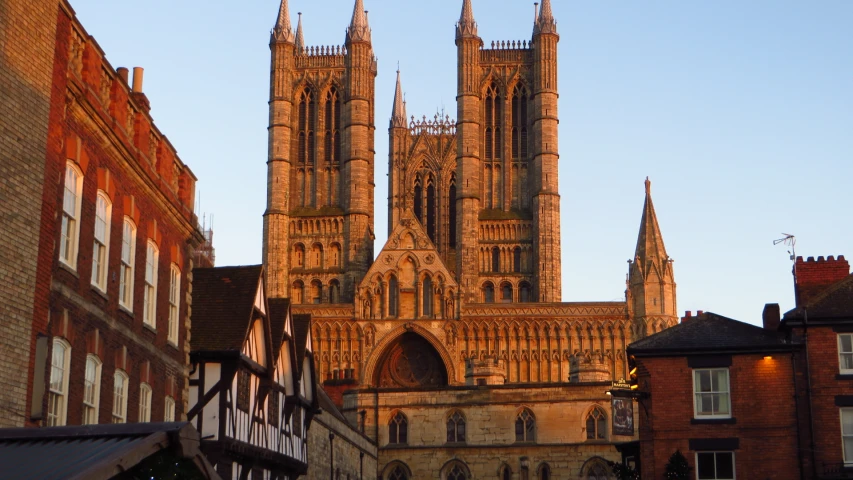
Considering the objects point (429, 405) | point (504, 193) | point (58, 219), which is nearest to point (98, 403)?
point (58, 219)

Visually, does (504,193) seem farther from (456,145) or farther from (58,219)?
(58,219)

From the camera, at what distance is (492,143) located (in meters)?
89.7

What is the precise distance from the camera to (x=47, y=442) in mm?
13148

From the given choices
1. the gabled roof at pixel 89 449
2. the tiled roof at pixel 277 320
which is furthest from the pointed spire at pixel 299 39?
the gabled roof at pixel 89 449

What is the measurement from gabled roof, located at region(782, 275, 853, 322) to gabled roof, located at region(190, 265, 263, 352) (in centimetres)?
1350

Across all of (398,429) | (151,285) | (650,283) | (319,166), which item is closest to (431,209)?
(319,166)

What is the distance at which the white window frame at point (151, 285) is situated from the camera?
2367cm

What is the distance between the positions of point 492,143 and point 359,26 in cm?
1221

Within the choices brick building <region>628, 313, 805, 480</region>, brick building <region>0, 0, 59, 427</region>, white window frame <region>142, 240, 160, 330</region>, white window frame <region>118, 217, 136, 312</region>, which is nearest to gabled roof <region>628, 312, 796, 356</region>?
brick building <region>628, 313, 805, 480</region>

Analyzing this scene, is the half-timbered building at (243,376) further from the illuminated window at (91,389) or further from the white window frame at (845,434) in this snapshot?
the white window frame at (845,434)

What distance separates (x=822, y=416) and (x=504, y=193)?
56487 mm

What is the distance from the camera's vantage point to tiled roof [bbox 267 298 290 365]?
102 feet

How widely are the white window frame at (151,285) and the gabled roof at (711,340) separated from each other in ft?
46.2

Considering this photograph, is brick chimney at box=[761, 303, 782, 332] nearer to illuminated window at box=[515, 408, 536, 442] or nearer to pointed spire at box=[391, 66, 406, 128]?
illuminated window at box=[515, 408, 536, 442]
